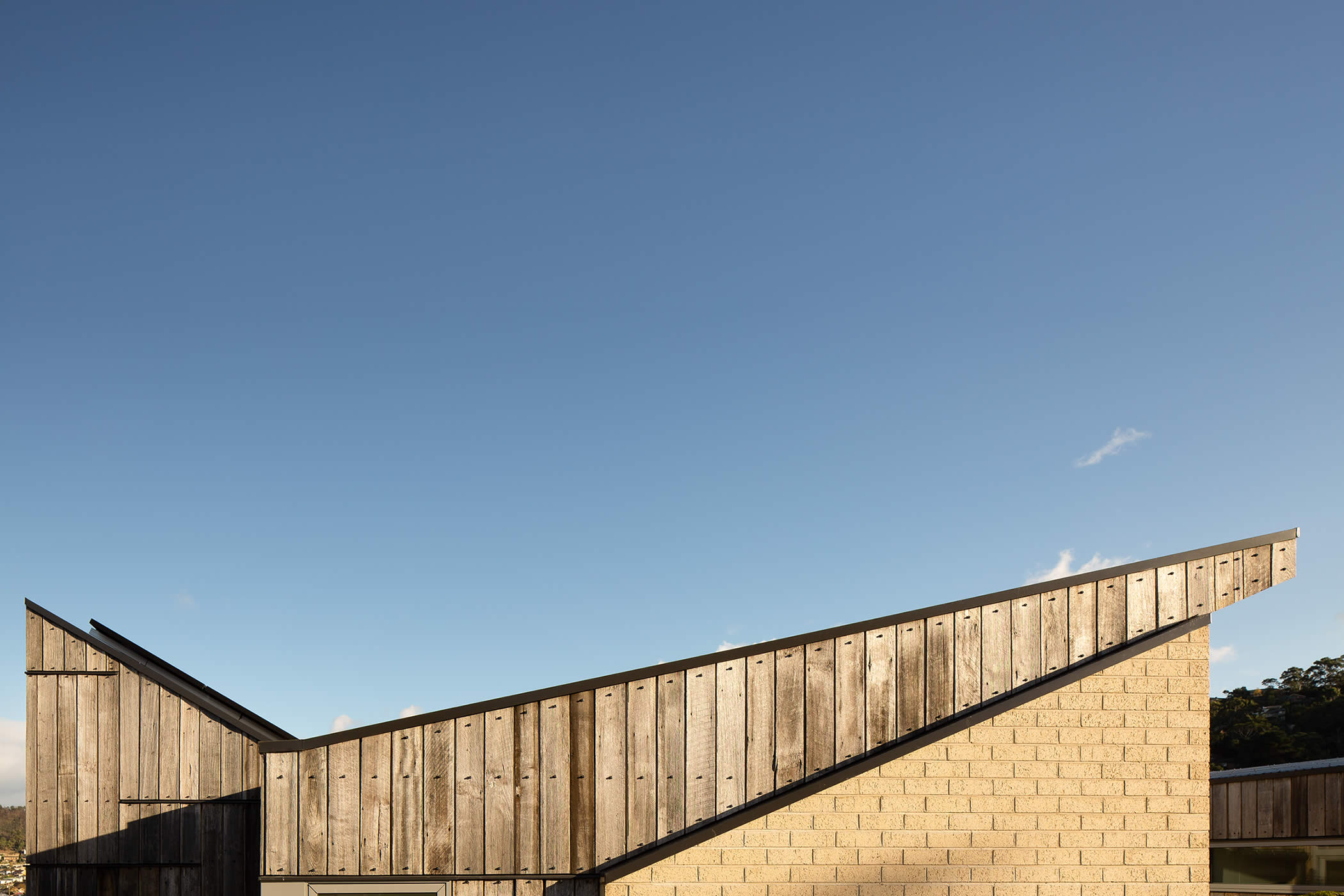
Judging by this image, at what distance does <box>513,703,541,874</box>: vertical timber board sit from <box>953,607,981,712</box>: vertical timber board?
125 inches

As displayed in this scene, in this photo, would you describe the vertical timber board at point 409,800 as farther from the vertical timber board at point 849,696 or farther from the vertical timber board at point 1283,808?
the vertical timber board at point 1283,808

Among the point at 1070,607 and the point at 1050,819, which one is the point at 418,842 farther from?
the point at 1070,607

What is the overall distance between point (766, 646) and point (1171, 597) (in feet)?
10.3

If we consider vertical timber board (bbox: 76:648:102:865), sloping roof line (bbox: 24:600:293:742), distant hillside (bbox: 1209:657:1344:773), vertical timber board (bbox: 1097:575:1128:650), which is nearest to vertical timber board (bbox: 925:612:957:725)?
vertical timber board (bbox: 1097:575:1128:650)

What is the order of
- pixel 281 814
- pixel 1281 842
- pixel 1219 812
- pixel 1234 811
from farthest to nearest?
pixel 1219 812 → pixel 1234 811 → pixel 1281 842 → pixel 281 814

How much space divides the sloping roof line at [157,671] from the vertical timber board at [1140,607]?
8.13 metres

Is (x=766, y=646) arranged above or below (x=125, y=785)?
above

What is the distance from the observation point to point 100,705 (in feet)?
29.9

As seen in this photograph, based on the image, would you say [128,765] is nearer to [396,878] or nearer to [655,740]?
[396,878]

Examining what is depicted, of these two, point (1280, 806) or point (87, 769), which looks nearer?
point (87, 769)

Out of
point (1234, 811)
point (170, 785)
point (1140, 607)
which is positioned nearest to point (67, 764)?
point (170, 785)

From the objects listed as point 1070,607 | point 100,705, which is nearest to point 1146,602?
point 1070,607

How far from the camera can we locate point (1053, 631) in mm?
6441

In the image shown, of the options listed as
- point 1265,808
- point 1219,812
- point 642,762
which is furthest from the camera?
point 1219,812
